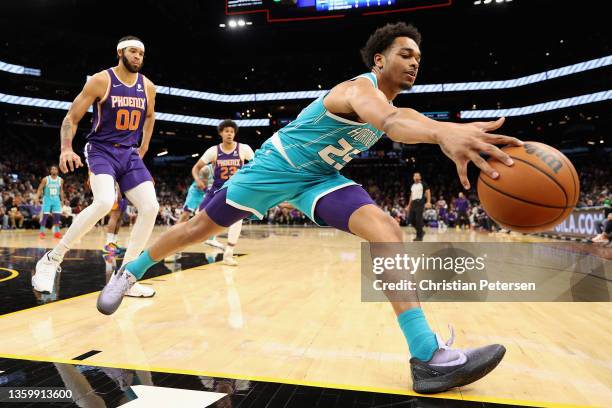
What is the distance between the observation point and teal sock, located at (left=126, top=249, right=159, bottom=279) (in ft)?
9.47

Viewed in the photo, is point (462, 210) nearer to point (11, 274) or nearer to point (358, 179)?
point (11, 274)

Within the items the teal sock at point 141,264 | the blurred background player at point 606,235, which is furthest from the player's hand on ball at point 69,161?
the blurred background player at point 606,235

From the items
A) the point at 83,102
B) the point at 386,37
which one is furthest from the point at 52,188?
the point at 386,37

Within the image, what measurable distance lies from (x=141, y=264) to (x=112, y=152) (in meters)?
1.39

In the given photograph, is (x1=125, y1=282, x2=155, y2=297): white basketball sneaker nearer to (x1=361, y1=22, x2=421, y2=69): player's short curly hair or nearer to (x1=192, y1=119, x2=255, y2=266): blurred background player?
(x1=192, y1=119, x2=255, y2=266): blurred background player

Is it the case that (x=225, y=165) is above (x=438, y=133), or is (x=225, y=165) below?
above

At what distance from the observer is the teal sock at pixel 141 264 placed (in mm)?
2887

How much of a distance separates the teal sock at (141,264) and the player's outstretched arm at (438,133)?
1775 millimetres

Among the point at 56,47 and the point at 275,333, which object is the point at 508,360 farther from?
the point at 56,47

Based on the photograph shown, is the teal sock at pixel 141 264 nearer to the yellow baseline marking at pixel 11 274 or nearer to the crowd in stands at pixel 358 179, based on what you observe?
the yellow baseline marking at pixel 11 274

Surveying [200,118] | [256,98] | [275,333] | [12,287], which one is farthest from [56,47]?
[275,333]

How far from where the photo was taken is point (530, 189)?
1.69 m

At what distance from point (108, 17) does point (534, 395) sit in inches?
1094

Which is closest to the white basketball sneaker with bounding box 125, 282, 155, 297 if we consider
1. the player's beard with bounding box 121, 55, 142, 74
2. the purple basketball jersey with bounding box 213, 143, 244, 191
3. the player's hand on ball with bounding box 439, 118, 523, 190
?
the player's beard with bounding box 121, 55, 142, 74
